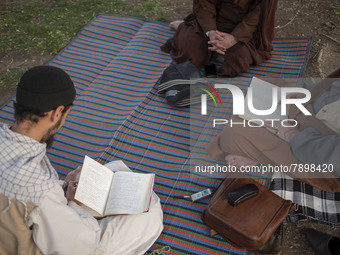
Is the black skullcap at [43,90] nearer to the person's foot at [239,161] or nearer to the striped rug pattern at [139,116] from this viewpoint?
the striped rug pattern at [139,116]

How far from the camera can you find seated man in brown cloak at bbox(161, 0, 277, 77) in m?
Answer: 4.04

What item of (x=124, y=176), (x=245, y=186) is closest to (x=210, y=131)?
(x=245, y=186)

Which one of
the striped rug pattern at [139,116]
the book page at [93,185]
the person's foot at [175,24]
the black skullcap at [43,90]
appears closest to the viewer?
the black skullcap at [43,90]

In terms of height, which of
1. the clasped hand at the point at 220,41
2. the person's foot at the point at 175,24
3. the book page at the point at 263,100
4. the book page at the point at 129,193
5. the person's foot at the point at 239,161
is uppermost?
the clasped hand at the point at 220,41

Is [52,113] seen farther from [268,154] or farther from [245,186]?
[268,154]

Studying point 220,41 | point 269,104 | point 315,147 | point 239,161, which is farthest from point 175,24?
point 315,147

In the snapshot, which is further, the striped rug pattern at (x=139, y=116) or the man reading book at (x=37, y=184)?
the striped rug pattern at (x=139, y=116)

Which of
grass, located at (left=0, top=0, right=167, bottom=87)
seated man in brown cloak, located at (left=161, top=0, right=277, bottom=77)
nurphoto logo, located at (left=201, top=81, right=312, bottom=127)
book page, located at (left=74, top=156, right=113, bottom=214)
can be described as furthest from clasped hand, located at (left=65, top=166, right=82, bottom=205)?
grass, located at (left=0, top=0, right=167, bottom=87)

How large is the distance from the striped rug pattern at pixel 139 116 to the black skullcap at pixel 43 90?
1348 millimetres

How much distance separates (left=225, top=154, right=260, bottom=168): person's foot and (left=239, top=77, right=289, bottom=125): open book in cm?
36

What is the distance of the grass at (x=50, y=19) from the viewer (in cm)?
493

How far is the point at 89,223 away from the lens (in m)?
2.12

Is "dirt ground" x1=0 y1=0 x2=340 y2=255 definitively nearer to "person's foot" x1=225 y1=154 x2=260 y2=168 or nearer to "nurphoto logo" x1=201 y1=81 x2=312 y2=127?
"nurphoto logo" x1=201 y1=81 x2=312 y2=127

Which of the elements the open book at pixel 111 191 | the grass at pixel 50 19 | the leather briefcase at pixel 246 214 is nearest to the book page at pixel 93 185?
the open book at pixel 111 191
